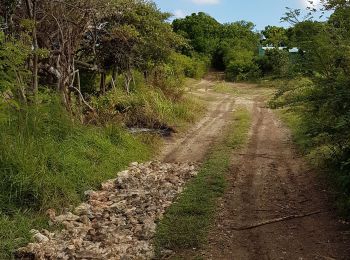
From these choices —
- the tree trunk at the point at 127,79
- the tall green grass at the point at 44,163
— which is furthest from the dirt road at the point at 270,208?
the tree trunk at the point at 127,79

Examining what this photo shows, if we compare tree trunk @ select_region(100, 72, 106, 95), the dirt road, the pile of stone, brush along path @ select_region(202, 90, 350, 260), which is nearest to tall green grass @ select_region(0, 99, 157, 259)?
the pile of stone

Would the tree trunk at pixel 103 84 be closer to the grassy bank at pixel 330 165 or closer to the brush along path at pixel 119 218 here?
the brush along path at pixel 119 218

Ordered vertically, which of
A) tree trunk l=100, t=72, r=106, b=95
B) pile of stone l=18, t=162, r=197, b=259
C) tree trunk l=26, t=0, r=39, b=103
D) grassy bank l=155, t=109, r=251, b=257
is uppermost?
tree trunk l=26, t=0, r=39, b=103

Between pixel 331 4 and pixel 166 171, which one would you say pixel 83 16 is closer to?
pixel 166 171

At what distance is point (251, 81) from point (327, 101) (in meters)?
30.0

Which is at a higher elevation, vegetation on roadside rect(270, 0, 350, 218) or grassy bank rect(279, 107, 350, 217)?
vegetation on roadside rect(270, 0, 350, 218)

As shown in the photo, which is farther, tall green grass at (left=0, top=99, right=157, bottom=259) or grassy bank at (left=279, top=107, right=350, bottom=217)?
grassy bank at (left=279, top=107, right=350, bottom=217)

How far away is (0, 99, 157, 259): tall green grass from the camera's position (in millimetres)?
6105

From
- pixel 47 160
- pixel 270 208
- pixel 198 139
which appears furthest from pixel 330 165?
pixel 47 160

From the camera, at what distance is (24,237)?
5.55 metres

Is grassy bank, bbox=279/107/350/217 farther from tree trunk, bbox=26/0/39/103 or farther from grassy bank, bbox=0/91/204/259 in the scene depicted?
tree trunk, bbox=26/0/39/103

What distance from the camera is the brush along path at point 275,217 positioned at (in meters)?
5.25

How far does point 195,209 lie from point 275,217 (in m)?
1.16

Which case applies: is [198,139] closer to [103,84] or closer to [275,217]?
[103,84]
